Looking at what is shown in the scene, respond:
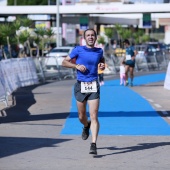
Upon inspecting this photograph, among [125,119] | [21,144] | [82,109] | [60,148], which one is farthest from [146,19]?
[82,109]

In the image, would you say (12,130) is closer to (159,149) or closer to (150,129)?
(150,129)

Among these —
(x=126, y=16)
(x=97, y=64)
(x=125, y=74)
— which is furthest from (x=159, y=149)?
(x=126, y=16)

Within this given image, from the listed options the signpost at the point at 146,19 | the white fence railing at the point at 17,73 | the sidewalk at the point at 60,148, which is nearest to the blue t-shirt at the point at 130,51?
the white fence railing at the point at 17,73

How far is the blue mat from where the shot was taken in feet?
49.2

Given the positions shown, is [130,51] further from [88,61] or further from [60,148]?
[88,61]

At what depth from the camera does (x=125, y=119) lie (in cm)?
1748

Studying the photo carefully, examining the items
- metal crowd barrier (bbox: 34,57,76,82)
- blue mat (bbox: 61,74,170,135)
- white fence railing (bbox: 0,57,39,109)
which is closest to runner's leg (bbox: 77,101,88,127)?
blue mat (bbox: 61,74,170,135)

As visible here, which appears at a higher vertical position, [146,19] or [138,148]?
[138,148]

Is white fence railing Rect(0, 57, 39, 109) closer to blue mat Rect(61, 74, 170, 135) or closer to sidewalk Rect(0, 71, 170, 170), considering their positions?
blue mat Rect(61, 74, 170, 135)

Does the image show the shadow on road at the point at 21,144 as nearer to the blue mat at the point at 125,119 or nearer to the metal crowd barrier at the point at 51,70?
the blue mat at the point at 125,119

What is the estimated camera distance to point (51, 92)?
28.3 m

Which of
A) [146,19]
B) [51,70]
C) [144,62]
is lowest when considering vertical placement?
[144,62]

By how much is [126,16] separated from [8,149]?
7183 centimetres

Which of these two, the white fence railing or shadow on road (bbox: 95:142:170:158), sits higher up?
shadow on road (bbox: 95:142:170:158)
